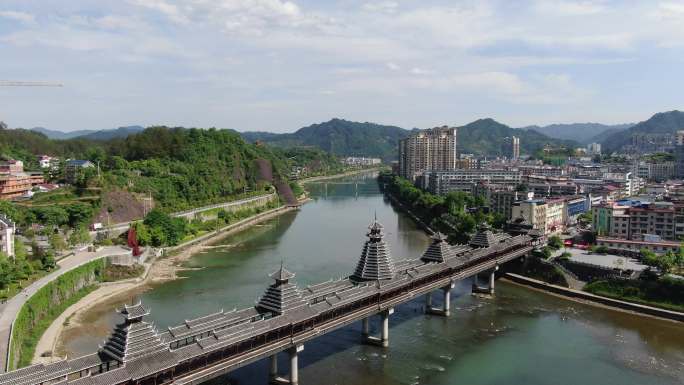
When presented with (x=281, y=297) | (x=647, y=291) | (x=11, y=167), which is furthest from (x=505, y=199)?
(x=11, y=167)

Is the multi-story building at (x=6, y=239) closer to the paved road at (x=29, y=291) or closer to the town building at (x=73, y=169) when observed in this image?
the paved road at (x=29, y=291)

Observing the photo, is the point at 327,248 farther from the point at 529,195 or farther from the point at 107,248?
the point at 529,195

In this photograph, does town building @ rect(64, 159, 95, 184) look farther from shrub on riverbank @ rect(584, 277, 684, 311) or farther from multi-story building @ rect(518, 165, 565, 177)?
multi-story building @ rect(518, 165, 565, 177)

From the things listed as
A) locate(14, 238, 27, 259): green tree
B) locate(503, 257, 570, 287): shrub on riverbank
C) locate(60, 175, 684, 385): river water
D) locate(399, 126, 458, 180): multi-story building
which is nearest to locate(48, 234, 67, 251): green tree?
locate(14, 238, 27, 259): green tree

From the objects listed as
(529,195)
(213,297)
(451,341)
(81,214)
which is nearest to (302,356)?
(451,341)

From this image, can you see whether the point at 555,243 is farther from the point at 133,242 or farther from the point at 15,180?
the point at 15,180

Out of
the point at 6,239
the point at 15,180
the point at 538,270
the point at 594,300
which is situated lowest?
the point at 594,300

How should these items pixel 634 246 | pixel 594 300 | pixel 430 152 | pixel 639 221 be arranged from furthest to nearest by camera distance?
1. pixel 430 152
2. pixel 639 221
3. pixel 634 246
4. pixel 594 300
